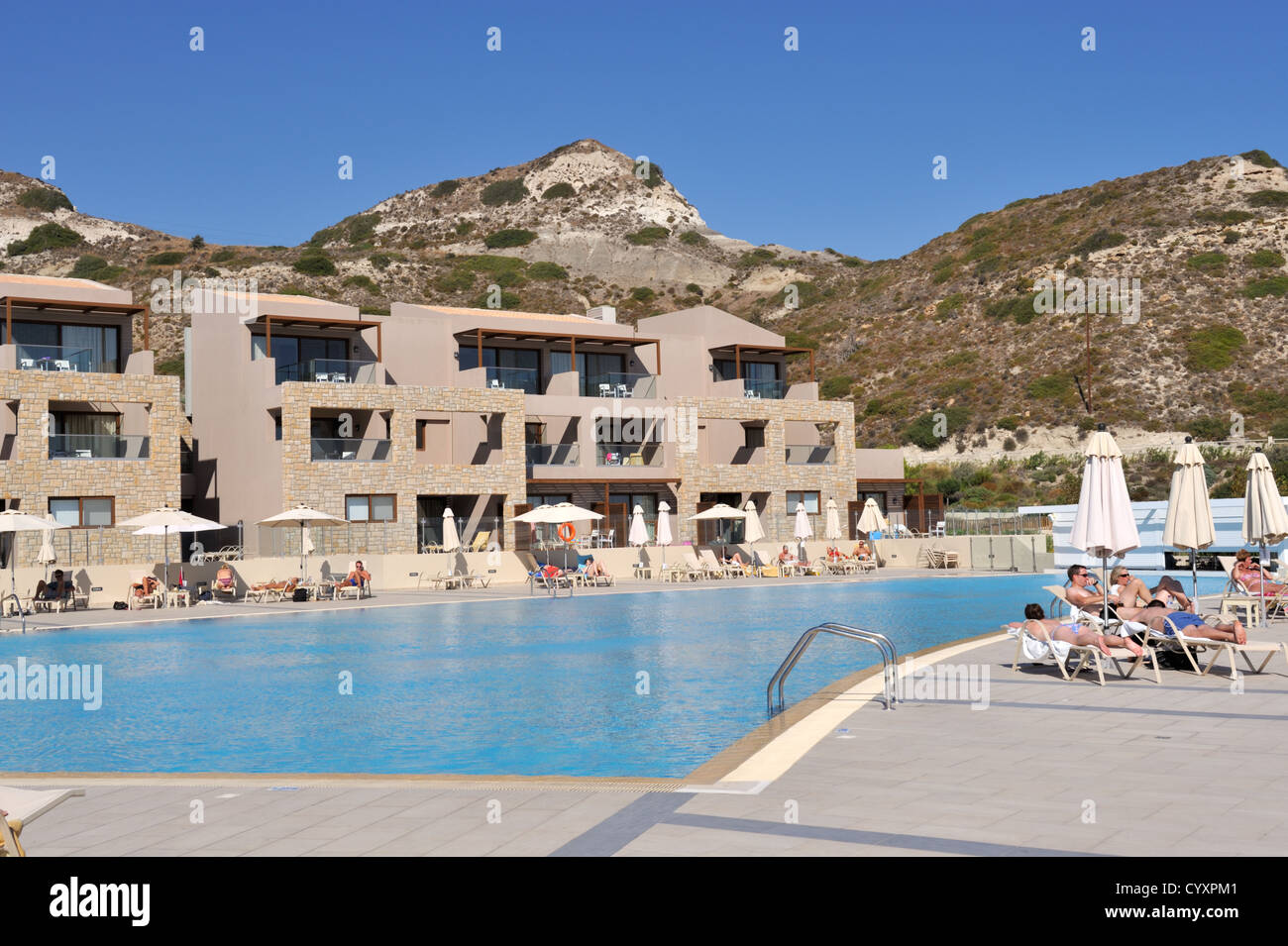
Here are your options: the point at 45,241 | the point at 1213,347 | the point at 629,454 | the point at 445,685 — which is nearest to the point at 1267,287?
the point at 1213,347

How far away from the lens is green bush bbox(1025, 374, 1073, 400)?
5966 centimetres

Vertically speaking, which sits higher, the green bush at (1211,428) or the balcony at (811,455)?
the green bush at (1211,428)

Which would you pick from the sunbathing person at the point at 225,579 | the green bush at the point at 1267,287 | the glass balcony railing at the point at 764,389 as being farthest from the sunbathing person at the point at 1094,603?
the green bush at the point at 1267,287

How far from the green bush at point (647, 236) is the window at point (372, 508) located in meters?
79.4

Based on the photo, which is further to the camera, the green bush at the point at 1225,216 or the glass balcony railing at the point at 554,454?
the green bush at the point at 1225,216

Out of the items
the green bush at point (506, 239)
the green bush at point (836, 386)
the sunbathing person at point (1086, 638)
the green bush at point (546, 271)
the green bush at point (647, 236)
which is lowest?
the sunbathing person at point (1086, 638)

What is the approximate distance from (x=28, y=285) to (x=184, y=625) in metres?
14.4

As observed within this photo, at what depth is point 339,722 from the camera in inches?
445

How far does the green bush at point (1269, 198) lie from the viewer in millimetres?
70744

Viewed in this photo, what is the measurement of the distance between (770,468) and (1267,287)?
126 feet

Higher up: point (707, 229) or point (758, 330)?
point (707, 229)

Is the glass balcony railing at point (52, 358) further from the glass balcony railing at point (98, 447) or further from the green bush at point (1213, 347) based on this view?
the green bush at point (1213, 347)
